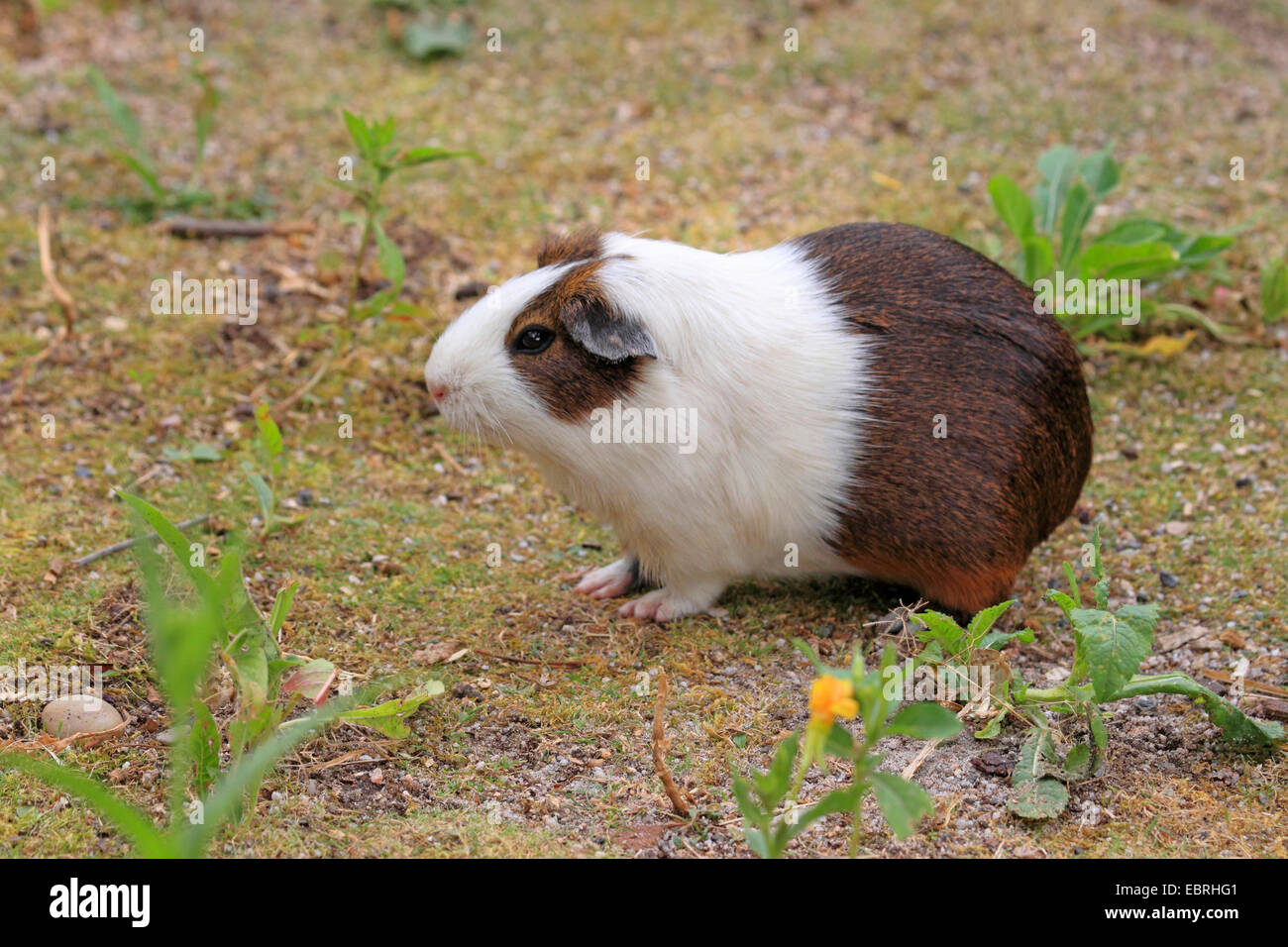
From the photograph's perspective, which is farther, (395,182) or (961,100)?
(961,100)

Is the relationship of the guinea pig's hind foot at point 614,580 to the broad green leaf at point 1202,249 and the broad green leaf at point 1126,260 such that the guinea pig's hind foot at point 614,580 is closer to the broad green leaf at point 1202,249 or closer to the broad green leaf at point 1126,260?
the broad green leaf at point 1126,260

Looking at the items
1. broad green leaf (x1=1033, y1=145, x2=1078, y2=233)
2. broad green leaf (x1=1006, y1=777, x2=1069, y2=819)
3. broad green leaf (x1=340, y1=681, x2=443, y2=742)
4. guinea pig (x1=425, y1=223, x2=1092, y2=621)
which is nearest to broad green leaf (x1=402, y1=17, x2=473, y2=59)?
broad green leaf (x1=1033, y1=145, x2=1078, y2=233)

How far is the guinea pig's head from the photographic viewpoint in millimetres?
3973

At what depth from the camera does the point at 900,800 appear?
2.75 m

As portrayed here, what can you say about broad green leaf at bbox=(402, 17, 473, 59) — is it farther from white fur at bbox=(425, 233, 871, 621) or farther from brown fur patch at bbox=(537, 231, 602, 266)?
Result: white fur at bbox=(425, 233, 871, 621)

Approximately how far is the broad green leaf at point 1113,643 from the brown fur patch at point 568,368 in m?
1.59

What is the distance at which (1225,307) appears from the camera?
5945mm

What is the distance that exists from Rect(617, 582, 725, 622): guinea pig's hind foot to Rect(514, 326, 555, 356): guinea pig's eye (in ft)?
3.20

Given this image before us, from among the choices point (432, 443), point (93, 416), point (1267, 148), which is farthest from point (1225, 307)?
point (93, 416)

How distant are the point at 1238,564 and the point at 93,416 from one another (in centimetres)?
454

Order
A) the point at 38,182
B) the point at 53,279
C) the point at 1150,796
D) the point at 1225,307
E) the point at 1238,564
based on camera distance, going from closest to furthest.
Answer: the point at 1150,796 → the point at 1238,564 → the point at 53,279 → the point at 1225,307 → the point at 38,182

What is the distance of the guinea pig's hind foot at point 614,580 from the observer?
460 cm

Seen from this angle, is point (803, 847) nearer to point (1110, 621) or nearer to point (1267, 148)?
point (1110, 621)

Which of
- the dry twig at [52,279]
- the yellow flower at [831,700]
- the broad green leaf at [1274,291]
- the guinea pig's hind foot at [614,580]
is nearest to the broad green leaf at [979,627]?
the yellow flower at [831,700]
